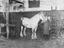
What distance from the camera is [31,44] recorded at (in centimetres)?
639

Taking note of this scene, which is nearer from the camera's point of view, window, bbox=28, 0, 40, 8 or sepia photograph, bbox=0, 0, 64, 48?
sepia photograph, bbox=0, 0, 64, 48

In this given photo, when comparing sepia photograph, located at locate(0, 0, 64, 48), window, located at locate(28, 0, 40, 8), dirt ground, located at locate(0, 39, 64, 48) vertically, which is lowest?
dirt ground, located at locate(0, 39, 64, 48)

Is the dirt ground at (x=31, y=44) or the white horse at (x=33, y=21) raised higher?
the white horse at (x=33, y=21)

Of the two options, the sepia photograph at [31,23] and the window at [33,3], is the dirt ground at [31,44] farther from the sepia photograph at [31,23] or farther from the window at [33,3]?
the window at [33,3]

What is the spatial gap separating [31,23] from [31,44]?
123 centimetres

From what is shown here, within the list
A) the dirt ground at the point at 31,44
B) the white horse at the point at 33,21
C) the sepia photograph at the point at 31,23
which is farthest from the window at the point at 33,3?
the dirt ground at the point at 31,44

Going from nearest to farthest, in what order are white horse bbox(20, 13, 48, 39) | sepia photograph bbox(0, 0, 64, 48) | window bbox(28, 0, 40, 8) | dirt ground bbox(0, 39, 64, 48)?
dirt ground bbox(0, 39, 64, 48)
sepia photograph bbox(0, 0, 64, 48)
white horse bbox(20, 13, 48, 39)
window bbox(28, 0, 40, 8)

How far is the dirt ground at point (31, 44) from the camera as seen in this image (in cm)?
619

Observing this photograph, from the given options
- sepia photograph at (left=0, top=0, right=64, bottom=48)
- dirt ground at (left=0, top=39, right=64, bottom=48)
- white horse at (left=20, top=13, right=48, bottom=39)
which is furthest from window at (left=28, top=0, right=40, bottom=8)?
dirt ground at (left=0, top=39, right=64, bottom=48)

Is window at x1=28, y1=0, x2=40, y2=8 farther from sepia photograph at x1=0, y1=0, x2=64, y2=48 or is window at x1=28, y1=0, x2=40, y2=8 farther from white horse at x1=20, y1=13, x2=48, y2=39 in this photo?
white horse at x1=20, y1=13, x2=48, y2=39

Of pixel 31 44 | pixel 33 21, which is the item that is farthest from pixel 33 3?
pixel 31 44

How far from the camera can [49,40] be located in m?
6.67

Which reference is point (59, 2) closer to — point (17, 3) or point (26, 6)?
point (26, 6)

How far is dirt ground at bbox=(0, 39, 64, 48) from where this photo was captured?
6.19 meters
